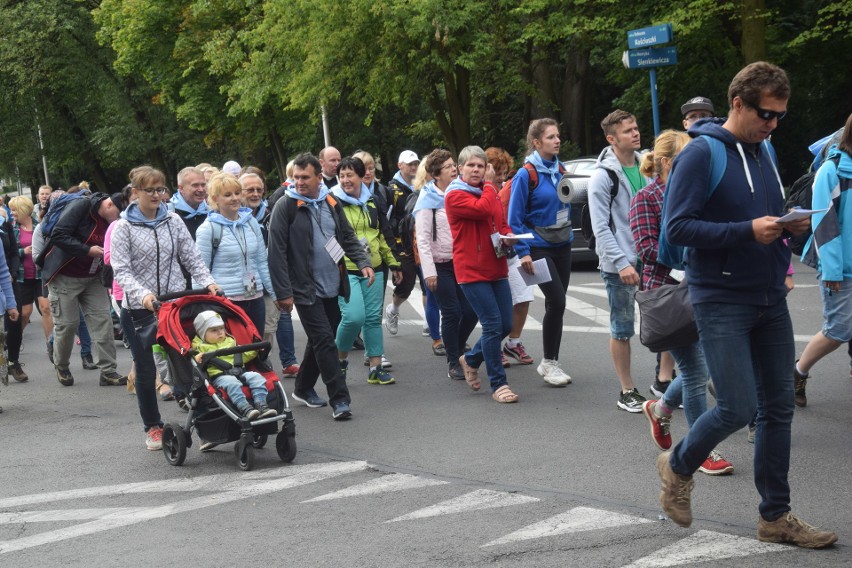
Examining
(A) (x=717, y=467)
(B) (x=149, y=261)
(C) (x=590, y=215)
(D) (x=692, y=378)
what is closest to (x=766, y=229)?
(D) (x=692, y=378)

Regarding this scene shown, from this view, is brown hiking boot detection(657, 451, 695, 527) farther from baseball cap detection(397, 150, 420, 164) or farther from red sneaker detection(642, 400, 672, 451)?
baseball cap detection(397, 150, 420, 164)

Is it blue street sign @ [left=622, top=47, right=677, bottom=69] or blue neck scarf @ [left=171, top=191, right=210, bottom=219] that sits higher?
blue street sign @ [left=622, top=47, right=677, bottom=69]

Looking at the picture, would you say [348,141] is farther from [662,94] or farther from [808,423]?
[808,423]

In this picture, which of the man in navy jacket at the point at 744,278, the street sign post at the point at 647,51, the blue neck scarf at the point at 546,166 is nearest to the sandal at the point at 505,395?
the blue neck scarf at the point at 546,166

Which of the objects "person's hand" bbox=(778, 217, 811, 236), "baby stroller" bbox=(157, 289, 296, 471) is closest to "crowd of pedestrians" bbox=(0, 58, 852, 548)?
"person's hand" bbox=(778, 217, 811, 236)

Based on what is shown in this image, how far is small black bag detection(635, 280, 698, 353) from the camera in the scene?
5785 millimetres

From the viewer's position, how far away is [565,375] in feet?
30.7

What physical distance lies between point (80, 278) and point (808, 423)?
6789mm

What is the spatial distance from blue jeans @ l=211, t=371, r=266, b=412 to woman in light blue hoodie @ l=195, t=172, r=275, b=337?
1.89 m

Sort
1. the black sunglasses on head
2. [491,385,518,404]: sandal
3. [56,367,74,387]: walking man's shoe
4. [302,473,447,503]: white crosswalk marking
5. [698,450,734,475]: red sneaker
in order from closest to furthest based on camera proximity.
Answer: the black sunglasses on head < [698,450,734,475]: red sneaker < [302,473,447,503]: white crosswalk marking < [491,385,518,404]: sandal < [56,367,74,387]: walking man's shoe

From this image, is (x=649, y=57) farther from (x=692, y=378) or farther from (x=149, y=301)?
(x=692, y=378)

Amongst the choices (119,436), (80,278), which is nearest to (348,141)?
(80,278)

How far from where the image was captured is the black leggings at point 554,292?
9.08m

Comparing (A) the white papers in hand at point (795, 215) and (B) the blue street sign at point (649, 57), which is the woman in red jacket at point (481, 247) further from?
(B) the blue street sign at point (649, 57)
